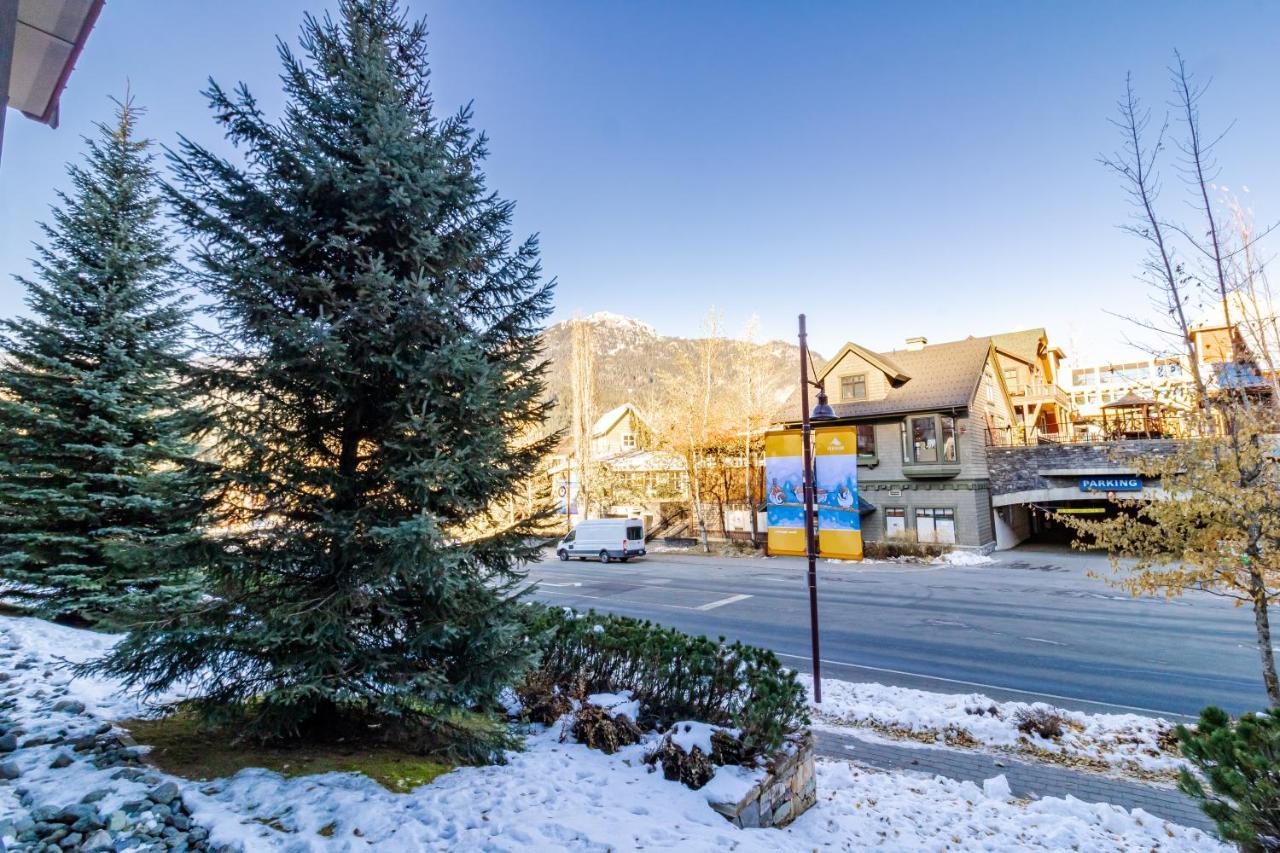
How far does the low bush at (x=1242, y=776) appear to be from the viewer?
3027 mm

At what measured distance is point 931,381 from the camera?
27.9 m

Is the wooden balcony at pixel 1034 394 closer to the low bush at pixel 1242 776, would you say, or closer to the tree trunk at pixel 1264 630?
the tree trunk at pixel 1264 630

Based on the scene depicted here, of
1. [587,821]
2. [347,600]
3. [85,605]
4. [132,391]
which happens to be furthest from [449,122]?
[85,605]

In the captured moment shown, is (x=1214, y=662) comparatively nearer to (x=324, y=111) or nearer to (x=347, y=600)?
(x=347, y=600)

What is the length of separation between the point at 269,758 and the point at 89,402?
731cm

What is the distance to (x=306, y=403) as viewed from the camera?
15.8 ft

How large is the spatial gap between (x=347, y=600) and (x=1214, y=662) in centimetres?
1465

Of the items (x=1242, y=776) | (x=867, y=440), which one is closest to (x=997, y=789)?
(x=1242, y=776)

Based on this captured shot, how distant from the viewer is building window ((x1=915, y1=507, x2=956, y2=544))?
1023 inches

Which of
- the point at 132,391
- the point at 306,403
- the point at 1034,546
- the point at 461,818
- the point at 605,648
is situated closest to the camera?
the point at 461,818

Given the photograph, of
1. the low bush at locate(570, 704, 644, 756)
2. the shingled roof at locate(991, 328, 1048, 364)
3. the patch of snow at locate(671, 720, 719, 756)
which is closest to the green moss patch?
the low bush at locate(570, 704, 644, 756)

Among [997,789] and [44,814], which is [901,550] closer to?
[997,789]

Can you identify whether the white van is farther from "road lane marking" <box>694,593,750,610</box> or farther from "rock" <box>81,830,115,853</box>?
"rock" <box>81,830,115,853</box>

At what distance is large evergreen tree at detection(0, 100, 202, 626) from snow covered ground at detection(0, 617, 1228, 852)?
249 centimetres
